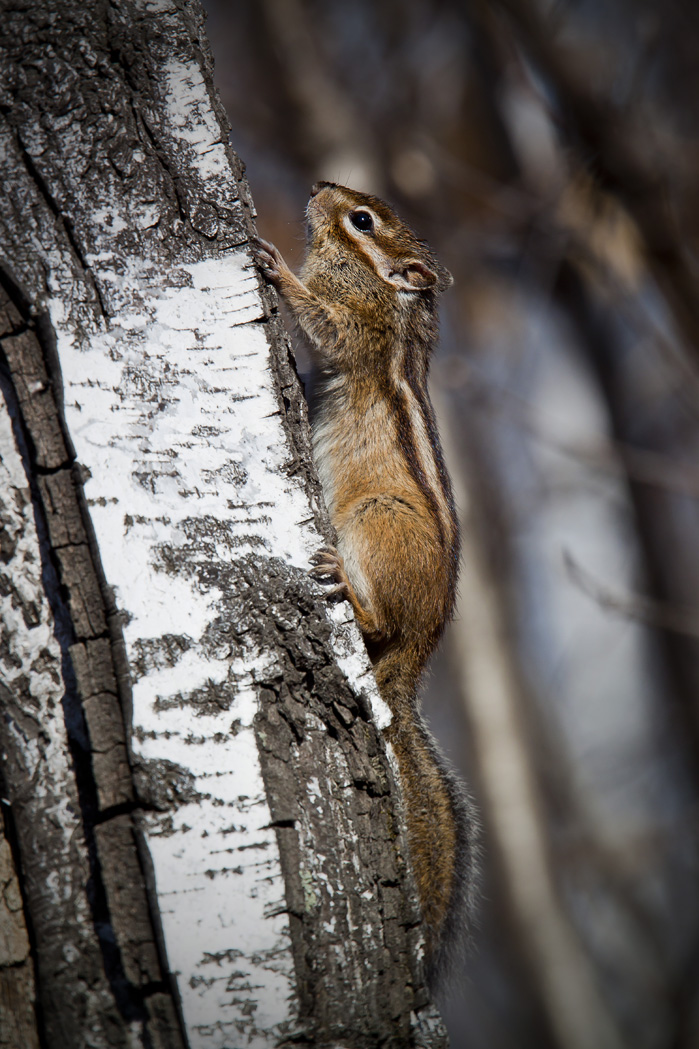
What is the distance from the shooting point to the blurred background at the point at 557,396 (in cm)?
524

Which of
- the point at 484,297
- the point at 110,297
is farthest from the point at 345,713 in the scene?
the point at 484,297

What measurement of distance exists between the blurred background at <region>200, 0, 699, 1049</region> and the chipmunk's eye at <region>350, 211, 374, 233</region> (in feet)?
5.25

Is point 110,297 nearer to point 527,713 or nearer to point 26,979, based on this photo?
point 26,979

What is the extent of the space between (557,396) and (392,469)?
700cm

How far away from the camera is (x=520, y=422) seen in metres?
4.41

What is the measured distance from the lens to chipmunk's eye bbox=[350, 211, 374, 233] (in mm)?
3396

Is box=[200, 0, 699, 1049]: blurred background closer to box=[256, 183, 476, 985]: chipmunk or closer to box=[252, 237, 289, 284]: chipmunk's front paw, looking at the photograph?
box=[256, 183, 476, 985]: chipmunk

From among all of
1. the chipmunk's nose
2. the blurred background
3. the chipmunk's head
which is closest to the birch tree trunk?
the chipmunk's head

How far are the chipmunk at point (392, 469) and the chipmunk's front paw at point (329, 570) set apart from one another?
56cm

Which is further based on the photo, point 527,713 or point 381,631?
point 527,713

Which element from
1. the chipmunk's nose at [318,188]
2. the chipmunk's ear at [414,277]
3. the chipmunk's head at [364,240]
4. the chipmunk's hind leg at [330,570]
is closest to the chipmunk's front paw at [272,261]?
the chipmunk's head at [364,240]

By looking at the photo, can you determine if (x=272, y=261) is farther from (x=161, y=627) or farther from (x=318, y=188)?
(x=161, y=627)

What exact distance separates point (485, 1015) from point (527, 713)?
12.7ft

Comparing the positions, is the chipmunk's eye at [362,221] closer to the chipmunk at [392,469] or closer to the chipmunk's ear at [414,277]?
the chipmunk at [392,469]
